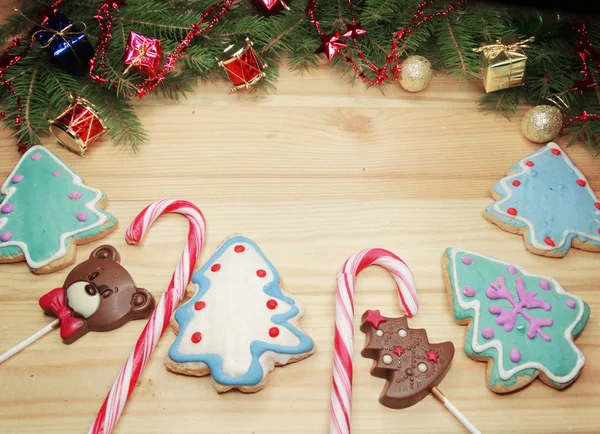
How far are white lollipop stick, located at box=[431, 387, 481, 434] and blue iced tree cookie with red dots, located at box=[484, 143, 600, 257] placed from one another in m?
0.49

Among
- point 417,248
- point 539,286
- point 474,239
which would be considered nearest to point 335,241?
point 417,248

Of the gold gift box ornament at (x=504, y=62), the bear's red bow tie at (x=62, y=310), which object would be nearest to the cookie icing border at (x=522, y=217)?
the gold gift box ornament at (x=504, y=62)

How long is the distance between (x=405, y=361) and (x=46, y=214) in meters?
0.95

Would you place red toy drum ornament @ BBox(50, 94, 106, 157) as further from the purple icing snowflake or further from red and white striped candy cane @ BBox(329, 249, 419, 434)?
the purple icing snowflake

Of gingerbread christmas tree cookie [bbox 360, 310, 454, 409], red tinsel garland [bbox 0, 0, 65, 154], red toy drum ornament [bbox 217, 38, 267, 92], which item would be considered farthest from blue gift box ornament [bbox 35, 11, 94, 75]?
gingerbread christmas tree cookie [bbox 360, 310, 454, 409]

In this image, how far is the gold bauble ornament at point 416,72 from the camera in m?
1.76

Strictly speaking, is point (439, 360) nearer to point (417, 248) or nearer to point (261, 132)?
point (417, 248)

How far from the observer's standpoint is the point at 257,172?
1.67 meters

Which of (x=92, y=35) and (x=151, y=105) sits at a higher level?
(x=92, y=35)

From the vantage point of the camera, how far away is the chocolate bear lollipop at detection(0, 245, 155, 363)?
136cm

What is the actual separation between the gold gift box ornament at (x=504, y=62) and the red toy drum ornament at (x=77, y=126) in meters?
1.11

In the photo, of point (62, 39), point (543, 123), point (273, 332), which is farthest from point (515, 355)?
point (62, 39)

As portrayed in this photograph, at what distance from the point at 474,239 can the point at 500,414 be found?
1.52 ft

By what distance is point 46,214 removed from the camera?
1.50 meters
